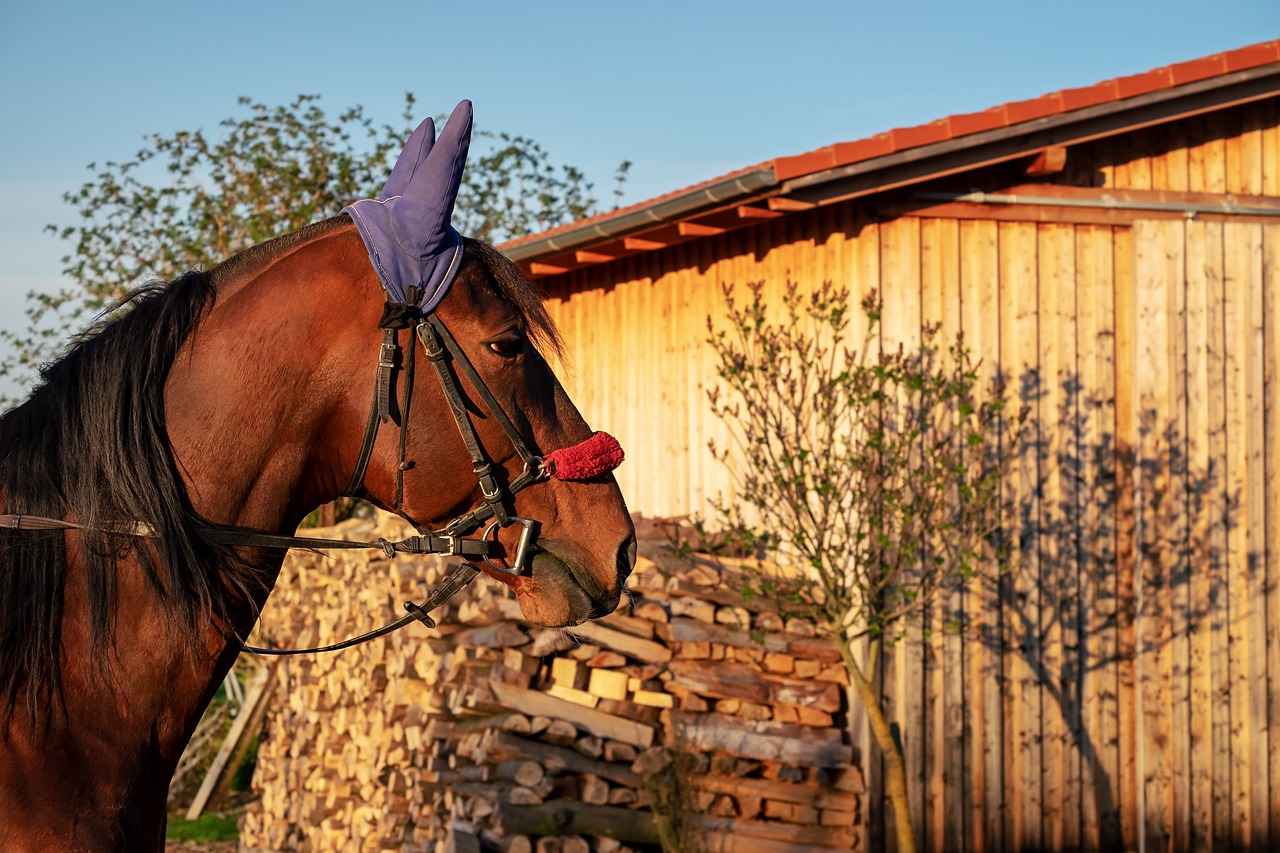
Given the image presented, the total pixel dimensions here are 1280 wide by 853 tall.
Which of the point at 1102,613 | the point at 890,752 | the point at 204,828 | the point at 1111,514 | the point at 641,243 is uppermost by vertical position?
the point at 641,243

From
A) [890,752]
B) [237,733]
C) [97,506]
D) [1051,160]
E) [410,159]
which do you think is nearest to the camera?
[97,506]

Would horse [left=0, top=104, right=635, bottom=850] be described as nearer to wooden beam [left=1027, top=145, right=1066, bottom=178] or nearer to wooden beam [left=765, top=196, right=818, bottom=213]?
wooden beam [left=765, top=196, right=818, bottom=213]

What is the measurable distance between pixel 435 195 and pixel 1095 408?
20.2 ft

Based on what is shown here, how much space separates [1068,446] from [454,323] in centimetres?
596

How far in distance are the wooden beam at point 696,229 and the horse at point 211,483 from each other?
530 centimetres

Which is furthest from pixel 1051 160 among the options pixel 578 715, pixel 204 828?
pixel 204 828

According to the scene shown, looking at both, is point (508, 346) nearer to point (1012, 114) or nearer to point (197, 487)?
point (197, 487)

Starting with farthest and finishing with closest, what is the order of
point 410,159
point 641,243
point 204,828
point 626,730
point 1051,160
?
point 204,828 → point 641,243 → point 1051,160 → point 626,730 → point 410,159

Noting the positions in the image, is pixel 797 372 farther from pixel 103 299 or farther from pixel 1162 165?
pixel 103 299

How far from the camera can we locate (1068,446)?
7617mm

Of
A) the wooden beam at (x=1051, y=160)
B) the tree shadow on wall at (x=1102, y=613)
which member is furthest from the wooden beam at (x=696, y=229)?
the tree shadow on wall at (x=1102, y=613)

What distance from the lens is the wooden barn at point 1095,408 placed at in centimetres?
731

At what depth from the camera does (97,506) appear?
2.30 meters

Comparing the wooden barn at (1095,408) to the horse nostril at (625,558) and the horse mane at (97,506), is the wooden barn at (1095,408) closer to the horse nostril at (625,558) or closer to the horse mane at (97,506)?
the horse nostril at (625,558)
